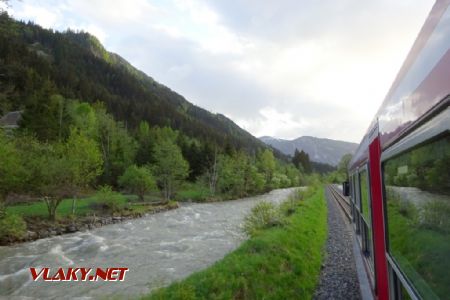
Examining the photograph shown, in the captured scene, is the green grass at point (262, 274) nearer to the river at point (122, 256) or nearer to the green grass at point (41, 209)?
the river at point (122, 256)

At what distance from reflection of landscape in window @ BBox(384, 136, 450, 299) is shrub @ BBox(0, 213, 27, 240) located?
21089 mm

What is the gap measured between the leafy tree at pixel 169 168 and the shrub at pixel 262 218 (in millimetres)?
32709

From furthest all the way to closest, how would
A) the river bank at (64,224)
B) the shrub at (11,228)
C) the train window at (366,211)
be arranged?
the river bank at (64,224) → the shrub at (11,228) → the train window at (366,211)

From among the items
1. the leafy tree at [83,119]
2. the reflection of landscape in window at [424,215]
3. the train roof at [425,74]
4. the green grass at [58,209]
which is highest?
the leafy tree at [83,119]

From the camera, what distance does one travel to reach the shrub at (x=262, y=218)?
13.7 metres

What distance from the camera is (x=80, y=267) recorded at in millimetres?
13484

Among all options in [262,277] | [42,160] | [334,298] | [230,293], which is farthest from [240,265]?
[42,160]

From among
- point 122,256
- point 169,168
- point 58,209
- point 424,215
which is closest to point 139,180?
point 169,168

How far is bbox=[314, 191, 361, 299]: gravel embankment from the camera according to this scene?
24.3 ft

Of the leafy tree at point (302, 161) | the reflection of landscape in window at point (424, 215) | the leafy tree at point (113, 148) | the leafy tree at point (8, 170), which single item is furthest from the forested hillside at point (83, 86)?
the reflection of landscape in window at point (424, 215)

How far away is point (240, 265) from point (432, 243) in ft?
21.2

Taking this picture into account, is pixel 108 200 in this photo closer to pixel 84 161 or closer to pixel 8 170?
pixel 84 161

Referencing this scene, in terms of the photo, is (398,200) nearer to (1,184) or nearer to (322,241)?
(322,241)

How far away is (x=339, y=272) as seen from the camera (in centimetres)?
887
